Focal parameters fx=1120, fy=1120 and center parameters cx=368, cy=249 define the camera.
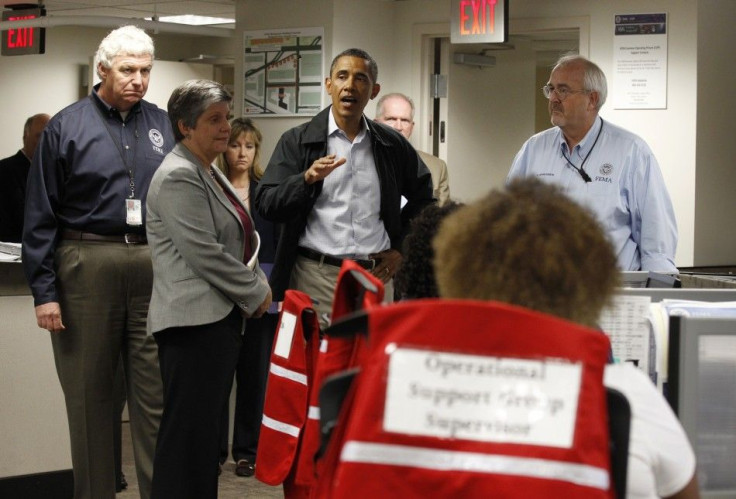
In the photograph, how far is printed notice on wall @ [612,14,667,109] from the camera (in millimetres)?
6281

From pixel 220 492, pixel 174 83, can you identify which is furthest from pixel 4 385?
pixel 174 83

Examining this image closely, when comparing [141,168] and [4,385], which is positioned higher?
[141,168]

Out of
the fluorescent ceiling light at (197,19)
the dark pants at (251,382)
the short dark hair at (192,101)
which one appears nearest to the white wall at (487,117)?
the fluorescent ceiling light at (197,19)

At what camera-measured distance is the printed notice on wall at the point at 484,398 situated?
4.13 feet

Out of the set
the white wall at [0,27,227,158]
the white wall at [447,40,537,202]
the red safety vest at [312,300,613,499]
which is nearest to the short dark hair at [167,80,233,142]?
the red safety vest at [312,300,613,499]

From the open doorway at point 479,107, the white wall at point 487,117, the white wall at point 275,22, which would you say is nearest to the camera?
the white wall at point 275,22

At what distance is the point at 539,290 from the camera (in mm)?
1348

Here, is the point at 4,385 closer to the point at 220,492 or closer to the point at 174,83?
the point at 220,492

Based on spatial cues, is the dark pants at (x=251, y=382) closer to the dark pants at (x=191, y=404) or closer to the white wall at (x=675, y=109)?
the dark pants at (x=191, y=404)

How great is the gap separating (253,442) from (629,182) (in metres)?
2.05

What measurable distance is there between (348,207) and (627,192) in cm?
93

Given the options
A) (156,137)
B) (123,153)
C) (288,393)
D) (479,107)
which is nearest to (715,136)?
(479,107)

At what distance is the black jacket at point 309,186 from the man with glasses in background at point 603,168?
1.27ft

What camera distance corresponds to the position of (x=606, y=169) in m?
3.74
